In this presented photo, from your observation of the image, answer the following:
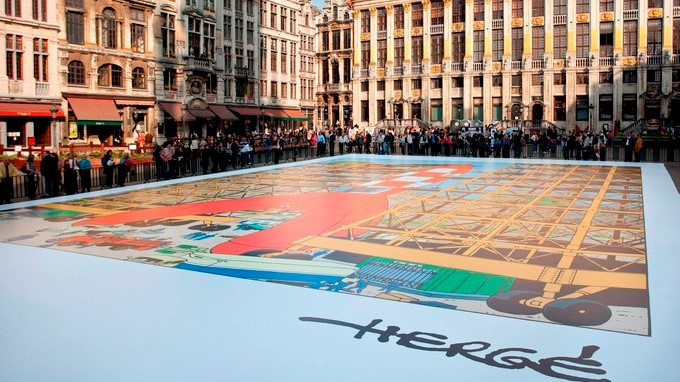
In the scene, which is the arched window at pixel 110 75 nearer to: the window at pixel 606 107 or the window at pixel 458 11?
the window at pixel 458 11

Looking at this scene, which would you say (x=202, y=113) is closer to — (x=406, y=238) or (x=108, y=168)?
(x=108, y=168)

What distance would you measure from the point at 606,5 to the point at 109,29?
1608 inches

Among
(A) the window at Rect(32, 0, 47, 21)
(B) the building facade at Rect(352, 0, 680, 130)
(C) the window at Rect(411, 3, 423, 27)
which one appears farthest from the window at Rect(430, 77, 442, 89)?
(A) the window at Rect(32, 0, 47, 21)

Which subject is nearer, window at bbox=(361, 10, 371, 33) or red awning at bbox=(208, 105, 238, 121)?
red awning at bbox=(208, 105, 238, 121)

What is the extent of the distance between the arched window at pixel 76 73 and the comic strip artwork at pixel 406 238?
22.6 metres

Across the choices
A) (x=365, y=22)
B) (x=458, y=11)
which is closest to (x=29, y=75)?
(x=365, y=22)

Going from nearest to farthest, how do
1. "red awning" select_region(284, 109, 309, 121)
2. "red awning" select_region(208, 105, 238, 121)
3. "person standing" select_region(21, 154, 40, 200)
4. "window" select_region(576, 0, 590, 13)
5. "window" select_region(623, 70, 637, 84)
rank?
"person standing" select_region(21, 154, 40, 200) → "red awning" select_region(208, 105, 238, 121) → "window" select_region(623, 70, 637, 84) → "window" select_region(576, 0, 590, 13) → "red awning" select_region(284, 109, 309, 121)

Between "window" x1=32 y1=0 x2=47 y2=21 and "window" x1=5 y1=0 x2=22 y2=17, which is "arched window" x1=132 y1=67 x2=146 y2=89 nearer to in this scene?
"window" x1=32 y1=0 x2=47 y2=21

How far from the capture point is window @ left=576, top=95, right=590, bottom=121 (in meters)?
56.3

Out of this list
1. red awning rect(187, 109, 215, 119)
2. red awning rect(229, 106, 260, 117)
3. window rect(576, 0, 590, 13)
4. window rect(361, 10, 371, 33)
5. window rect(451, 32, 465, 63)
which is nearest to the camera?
red awning rect(187, 109, 215, 119)

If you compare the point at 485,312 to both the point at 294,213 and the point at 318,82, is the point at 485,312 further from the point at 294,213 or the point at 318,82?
the point at 318,82

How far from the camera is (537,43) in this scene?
58438 millimetres

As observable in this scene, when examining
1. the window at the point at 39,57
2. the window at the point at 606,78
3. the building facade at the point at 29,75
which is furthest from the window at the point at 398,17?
the window at the point at 39,57

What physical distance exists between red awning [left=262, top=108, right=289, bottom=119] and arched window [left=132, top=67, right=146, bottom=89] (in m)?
14.7
